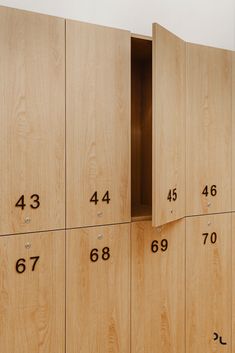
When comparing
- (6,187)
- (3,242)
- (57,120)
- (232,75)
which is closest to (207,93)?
(232,75)

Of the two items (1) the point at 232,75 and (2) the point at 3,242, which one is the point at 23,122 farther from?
(1) the point at 232,75

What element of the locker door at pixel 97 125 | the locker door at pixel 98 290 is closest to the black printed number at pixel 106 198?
the locker door at pixel 97 125

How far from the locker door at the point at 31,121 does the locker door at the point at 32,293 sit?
0.08 m

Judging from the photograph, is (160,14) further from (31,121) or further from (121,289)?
(121,289)

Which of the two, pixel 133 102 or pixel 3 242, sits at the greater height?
pixel 133 102

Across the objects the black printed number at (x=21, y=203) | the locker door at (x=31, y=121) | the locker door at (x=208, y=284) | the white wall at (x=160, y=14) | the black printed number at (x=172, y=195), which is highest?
the white wall at (x=160, y=14)

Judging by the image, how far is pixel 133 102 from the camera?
2.23 m

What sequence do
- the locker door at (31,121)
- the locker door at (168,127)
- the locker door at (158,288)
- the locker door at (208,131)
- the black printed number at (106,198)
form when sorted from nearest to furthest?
the locker door at (31,121) < the locker door at (168,127) < the black printed number at (106,198) < the locker door at (158,288) < the locker door at (208,131)

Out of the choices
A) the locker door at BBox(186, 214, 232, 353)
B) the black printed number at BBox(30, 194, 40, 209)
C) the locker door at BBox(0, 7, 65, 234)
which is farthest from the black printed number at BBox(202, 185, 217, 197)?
the black printed number at BBox(30, 194, 40, 209)

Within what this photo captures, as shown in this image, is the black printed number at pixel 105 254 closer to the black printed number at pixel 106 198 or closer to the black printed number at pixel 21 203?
the black printed number at pixel 106 198

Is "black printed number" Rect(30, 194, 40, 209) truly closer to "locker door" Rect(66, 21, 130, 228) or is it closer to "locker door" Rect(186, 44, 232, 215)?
"locker door" Rect(66, 21, 130, 228)

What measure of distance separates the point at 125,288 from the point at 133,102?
1.12 m

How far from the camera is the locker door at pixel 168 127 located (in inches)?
64.8

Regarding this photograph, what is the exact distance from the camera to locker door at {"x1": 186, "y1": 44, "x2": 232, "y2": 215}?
2.03 m
